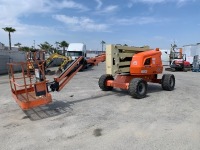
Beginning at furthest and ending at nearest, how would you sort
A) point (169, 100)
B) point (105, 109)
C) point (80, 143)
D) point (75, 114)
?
1. point (169, 100)
2. point (105, 109)
3. point (75, 114)
4. point (80, 143)

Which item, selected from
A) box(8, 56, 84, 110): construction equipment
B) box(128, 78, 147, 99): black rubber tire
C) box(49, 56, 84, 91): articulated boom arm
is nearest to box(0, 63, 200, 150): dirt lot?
box(128, 78, 147, 99): black rubber tire

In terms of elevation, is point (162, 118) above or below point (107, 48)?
below

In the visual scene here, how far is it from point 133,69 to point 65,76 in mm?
3219

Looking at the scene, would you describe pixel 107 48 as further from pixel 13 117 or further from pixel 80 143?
pixel 80 143

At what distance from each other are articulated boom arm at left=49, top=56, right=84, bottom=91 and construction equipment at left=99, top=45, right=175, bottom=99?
134cm


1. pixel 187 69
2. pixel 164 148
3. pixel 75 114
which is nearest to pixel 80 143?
pixel 164 148

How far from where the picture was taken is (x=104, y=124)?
6594mm

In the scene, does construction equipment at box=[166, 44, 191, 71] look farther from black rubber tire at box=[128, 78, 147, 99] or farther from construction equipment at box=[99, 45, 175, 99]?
black rubber tire at box=[128, 78, 147, 99]

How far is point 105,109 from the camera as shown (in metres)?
8.16

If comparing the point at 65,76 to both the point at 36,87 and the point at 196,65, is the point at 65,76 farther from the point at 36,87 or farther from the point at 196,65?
the point at 196,65

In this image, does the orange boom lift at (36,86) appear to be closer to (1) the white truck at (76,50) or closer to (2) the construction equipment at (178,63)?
(2) the construction equipment at (178,63)

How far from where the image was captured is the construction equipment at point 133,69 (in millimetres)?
9852

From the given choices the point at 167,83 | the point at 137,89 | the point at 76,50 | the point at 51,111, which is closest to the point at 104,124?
the point at 51,111

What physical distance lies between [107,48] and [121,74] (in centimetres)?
155
